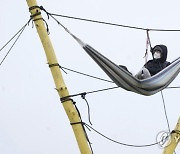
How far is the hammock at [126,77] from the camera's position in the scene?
3979 millimetres

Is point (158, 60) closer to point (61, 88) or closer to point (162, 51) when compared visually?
point (162, 51)

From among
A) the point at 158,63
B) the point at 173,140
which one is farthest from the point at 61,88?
the point at 173,140

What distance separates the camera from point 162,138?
5609 millimetres

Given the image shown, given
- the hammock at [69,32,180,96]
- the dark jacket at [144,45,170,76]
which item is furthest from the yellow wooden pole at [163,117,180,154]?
the hammock at [69,32,180,96]

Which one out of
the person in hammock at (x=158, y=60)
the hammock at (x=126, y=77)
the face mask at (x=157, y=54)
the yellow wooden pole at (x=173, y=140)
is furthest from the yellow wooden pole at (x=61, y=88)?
the yellow wooden pole at (x=173, y=140)

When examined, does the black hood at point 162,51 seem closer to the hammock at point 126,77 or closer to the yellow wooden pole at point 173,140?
the hammock at point 126,77

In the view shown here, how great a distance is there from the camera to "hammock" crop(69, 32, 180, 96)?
3.98 m

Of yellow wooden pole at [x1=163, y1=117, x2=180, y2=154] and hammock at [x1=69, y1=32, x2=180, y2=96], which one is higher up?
hammock at [x1=69, y1=32, x2=180, y2=96]

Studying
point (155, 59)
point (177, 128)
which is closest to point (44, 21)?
point (155, 59)

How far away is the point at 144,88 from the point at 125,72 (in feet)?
1.00

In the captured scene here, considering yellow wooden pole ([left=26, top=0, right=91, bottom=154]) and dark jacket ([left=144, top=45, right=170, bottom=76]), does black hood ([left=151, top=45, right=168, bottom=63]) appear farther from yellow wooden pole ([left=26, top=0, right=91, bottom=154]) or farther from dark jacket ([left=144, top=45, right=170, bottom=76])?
yellow wooden pole ([left=26, top=0, right=91, bottom=154])

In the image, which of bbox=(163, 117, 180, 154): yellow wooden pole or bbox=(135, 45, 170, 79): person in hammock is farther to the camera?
bbox=(163, 117, 180, 154): yellow wooden pole

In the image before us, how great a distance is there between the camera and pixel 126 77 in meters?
4.03

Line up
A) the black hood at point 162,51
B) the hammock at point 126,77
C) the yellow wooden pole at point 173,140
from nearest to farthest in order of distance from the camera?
the hammock at point 126,77 → the black hood at point 162,51 → the yellow wooden pole at point 173,140
